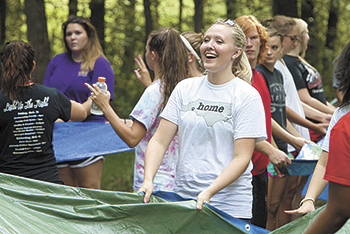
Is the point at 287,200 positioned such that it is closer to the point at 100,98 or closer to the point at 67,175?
the point at 67,175

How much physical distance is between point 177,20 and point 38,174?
13.9 meters

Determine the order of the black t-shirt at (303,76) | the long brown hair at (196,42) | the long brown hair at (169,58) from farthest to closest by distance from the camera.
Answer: the black t-shirt at (303,76), the long brown hair at (196,42), the long brown hair at (169,58)

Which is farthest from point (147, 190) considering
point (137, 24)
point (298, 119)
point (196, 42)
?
point (137, 24)

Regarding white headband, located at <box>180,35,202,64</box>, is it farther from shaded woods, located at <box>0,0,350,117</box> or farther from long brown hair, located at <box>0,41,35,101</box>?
shaded woods, located at <box>0,0,350,117</box>

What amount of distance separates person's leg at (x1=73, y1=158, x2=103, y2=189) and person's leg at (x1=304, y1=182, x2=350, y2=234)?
3318mm

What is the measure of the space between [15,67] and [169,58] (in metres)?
1.14

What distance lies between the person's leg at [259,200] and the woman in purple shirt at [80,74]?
1775mm

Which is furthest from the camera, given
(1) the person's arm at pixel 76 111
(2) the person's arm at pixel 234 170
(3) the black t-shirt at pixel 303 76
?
(3) the black t-shirt at pixel 303 76

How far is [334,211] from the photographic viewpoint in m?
2.24

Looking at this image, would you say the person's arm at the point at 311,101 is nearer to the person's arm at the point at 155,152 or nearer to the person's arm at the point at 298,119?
the person's arm at the point at 298,119

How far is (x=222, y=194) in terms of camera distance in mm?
3291

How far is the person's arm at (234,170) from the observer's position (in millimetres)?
3057

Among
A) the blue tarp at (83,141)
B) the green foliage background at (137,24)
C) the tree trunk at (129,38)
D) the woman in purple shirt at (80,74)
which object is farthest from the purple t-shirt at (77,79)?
the tree trunk at (129,38)

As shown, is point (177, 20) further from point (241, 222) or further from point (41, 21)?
point (241, 222)
